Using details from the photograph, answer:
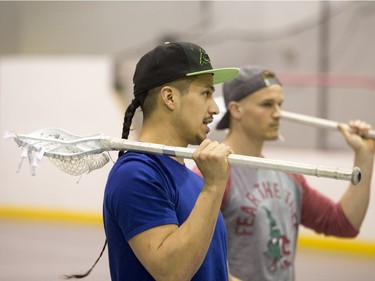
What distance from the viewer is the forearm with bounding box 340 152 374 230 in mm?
3787

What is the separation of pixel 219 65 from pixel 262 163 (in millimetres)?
8101

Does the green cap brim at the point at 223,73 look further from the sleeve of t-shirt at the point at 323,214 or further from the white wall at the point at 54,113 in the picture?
the white wall at the point at 54,113

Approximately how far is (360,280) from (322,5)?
439 cm

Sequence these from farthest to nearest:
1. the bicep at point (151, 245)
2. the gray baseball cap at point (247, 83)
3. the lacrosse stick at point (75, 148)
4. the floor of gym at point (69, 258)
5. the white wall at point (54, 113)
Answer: the white wall at point (54, 113) < the floor of gym at point (69, 258) < the gray baseball cap at point (247, 83) < the lacrosse stick at point (75, 148) < the bicep at point (151, 245)

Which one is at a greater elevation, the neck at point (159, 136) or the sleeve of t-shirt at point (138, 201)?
the neck at point (159, 136)

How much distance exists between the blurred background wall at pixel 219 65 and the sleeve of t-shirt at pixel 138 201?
6450 millimetres

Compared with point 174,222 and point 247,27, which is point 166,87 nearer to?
point 174,222

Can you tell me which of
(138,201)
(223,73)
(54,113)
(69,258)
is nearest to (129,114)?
(223,73)

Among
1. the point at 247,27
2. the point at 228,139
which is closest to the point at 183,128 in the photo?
the point at 228,139

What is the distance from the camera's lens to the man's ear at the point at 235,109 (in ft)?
12.9

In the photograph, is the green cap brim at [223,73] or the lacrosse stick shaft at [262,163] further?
the green cap brim at [223,73]

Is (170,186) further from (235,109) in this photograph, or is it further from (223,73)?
(235,109)

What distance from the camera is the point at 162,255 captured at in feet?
7.14

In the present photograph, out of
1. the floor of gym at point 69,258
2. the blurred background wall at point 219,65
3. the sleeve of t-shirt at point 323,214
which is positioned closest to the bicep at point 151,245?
the sleeve of t-shirt at point 323,214
